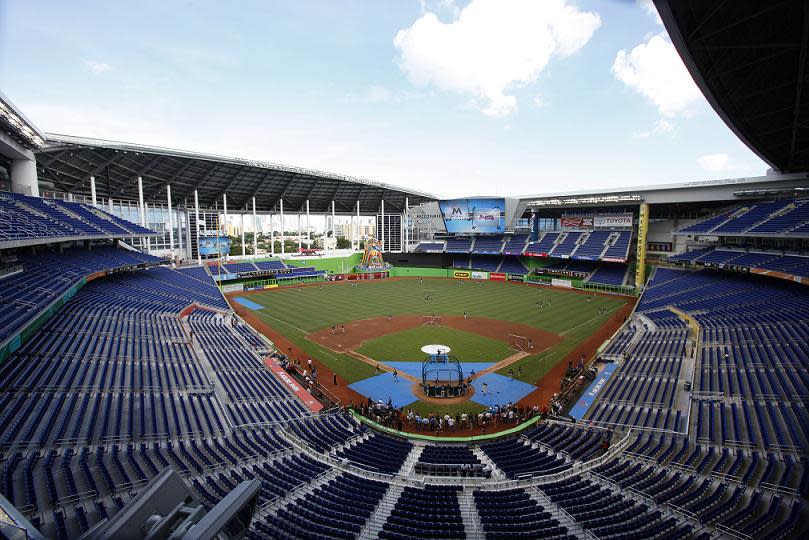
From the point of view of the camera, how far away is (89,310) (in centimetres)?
2397

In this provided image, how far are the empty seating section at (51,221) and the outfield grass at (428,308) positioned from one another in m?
16.2

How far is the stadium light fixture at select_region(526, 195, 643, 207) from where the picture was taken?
55259mm

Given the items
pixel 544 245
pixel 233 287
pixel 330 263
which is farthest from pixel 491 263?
pixel 233 287

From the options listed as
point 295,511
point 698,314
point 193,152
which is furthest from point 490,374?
point 193,152

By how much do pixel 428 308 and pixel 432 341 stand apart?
1298 cm

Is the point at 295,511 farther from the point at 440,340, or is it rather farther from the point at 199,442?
the point at 440,340

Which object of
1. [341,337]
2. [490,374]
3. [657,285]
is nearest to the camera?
[490,374]

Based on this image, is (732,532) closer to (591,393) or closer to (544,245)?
(591,393)

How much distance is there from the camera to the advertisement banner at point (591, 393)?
20584mm

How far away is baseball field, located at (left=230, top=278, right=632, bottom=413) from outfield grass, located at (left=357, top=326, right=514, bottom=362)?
0.08 meters

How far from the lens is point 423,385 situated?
23.8m

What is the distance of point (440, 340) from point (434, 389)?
1024 centimetres

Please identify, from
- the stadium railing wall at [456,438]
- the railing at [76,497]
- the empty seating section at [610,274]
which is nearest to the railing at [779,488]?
the stadium railing wall at [456,438]

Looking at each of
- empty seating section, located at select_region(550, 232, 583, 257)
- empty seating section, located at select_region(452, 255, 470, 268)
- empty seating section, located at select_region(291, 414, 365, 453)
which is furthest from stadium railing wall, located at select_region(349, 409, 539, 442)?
empty seating section, located at select_region(452, 255, 470, 268)
